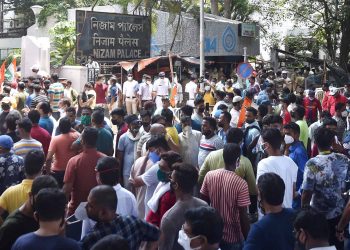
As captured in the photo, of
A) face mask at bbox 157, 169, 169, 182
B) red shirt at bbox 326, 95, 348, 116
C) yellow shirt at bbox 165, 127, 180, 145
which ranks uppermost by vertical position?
red shirt at bbox 326, 95, 348, 116

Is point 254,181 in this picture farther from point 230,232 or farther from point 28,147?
point 28,147

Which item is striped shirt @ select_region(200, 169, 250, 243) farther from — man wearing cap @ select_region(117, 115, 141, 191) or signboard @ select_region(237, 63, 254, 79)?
signboard @ select_region(237, 63, 254, 79)

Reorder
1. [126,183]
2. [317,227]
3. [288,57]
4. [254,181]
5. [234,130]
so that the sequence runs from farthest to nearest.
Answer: [288,57], [126,183], [234,130], [254,181], [317,227]

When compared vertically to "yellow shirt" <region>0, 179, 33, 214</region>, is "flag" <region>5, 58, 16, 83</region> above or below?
above

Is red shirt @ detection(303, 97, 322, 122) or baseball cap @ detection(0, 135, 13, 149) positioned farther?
red shirt @ detection(303, 97, 322, 122)

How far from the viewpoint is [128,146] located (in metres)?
8.08

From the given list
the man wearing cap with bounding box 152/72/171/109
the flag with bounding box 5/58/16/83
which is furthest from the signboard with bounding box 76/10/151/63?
the flag with bounding box 5/58/16/83

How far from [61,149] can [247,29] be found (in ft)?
82.0

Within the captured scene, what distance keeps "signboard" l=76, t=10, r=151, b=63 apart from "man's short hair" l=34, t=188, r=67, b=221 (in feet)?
64.3

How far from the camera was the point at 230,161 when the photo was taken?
19.0 ft

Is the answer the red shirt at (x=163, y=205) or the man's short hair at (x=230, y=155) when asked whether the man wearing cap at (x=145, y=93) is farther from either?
the red shirt at (x=163, y=205)

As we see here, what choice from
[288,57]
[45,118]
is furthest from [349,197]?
[288,57]

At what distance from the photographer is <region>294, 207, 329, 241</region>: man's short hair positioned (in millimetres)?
4004

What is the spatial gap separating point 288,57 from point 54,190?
30760 mm
